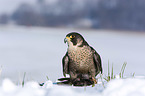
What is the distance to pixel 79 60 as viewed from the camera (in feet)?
14.0

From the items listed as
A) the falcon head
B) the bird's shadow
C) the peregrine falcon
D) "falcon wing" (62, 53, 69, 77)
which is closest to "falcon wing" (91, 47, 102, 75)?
the peregrine falcon

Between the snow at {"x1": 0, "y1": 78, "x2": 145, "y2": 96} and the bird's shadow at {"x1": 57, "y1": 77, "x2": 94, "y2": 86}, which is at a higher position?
the snow at {"x1": 0, "y1": 78, "x2": 145, "y2": 96}

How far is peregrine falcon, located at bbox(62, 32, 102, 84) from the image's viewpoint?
423 centimetres

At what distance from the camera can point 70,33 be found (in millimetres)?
4246

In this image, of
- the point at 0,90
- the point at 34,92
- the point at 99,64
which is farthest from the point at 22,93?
the point at 99,64

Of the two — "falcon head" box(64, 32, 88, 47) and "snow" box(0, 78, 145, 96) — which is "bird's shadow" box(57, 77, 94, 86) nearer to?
"falcon head" box(64, 32, 88, 47)

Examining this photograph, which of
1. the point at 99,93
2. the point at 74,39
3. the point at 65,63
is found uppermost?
the point at 74,39

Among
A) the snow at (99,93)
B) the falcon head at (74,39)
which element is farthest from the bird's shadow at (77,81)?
the snow at (99,93)

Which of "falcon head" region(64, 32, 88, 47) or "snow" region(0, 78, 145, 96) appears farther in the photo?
"falcon head" region(64, 32, 88, 47)

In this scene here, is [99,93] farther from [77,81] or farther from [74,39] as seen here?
[74,39]

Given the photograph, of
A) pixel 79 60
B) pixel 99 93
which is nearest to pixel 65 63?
pixel 79 60

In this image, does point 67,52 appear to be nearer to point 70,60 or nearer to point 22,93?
point 70,60

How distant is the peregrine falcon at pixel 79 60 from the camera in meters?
4.23

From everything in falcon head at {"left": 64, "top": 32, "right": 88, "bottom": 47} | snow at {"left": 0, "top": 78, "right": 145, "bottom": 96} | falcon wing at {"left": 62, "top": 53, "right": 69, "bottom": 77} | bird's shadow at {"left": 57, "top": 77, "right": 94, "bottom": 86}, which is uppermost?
falcon head at {"left": 64, "top": 32, "right": 88, "bottom": 47}
